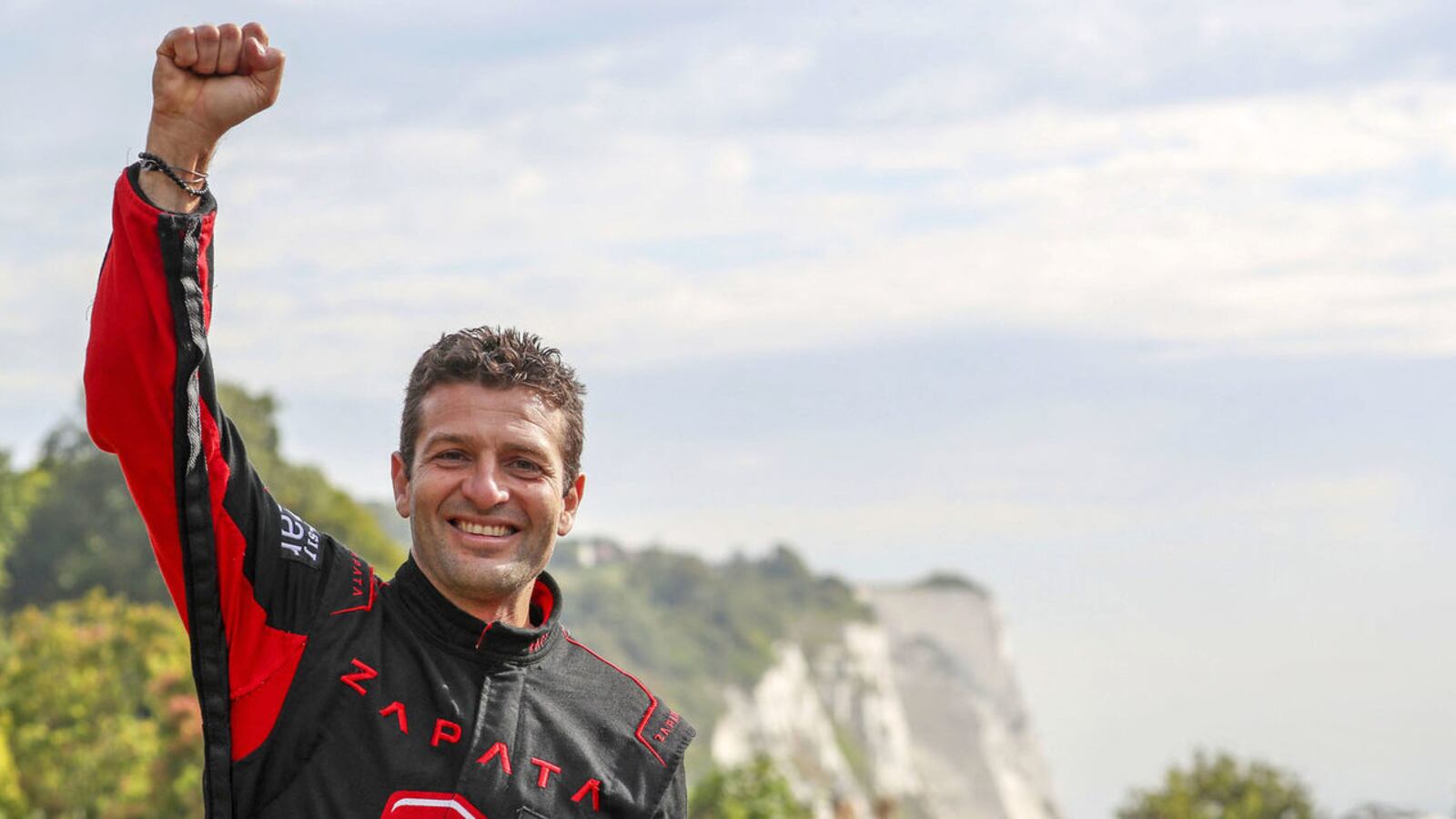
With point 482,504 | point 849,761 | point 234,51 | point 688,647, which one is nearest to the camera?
point 234,51

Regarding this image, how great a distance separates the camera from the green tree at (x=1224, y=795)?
3231 centimetres

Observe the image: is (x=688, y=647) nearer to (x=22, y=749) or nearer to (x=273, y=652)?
(x=22, y=749)

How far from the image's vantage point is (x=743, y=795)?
22.5 metres

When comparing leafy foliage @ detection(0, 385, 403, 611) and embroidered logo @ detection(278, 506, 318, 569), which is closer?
embroidered logo @ detection(278, 506, 318, 569)

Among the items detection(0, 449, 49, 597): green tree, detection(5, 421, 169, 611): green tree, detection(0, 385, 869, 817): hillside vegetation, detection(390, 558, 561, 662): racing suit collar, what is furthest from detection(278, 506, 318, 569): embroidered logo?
detection(5, 421, 169, 611): green tree

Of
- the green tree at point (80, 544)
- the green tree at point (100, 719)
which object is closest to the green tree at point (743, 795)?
the green tree at point (100, 719)

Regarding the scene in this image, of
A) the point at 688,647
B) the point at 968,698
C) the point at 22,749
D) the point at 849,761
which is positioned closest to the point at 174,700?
the point at 22,749

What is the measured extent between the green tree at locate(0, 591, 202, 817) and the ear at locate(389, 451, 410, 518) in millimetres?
23083

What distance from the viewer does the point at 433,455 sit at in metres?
3.24

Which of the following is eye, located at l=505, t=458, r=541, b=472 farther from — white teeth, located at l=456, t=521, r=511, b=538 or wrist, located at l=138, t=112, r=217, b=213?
wrist, located at l=138, t=112, r=217, b=213

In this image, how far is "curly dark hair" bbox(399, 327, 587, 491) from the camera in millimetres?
3258

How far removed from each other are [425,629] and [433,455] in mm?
315

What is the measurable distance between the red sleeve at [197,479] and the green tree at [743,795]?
63.6 feet

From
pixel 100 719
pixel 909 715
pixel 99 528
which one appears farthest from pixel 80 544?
pixel 909 715
